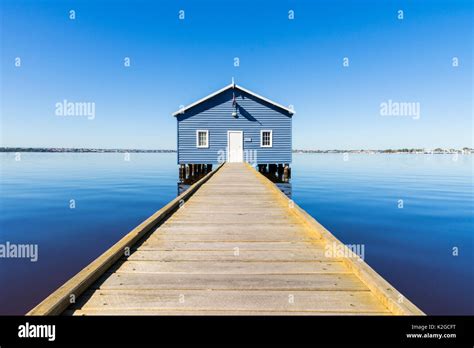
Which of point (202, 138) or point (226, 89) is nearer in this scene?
point (226, 89)

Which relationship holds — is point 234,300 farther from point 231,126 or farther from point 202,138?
point 202,138

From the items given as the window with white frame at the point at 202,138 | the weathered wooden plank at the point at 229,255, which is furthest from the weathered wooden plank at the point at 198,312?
the window with white frame at the point at 202,138

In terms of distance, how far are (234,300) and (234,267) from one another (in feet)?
2.38

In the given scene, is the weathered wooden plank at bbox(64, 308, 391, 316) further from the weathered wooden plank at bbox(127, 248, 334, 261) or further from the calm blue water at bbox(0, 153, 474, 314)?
the calm blue water at bbox(0, 153, 474, 314)

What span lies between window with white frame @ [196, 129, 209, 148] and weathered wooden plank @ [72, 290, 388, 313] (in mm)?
21027

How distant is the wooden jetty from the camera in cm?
251

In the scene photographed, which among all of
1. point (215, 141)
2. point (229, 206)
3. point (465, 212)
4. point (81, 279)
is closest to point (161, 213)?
point (229, 206)

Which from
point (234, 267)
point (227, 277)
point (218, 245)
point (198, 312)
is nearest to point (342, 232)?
point (218, 245)

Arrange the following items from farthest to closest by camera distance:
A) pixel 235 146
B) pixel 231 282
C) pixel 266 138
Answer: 1. pixel 266 138
2. pixel 235 146
3. pixel 231 282

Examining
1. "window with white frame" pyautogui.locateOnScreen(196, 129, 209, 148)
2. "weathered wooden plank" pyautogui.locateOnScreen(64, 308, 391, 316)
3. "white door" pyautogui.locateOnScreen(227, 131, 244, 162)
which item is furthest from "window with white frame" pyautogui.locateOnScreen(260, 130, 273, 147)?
"weathered wooden plank" pyautogui.locateOnScreen(64, 308, 391, 316)

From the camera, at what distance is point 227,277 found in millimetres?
3100

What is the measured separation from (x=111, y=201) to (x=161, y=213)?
505 inches
